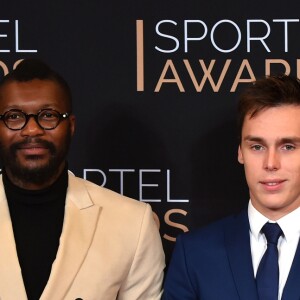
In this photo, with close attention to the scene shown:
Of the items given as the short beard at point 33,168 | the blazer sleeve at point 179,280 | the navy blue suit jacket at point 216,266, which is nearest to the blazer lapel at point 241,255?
the navy blue suit jacket at point 216,266

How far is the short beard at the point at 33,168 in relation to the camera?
1.96 m

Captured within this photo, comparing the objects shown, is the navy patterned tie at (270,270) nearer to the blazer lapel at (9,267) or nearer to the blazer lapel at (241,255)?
the blazer lapel at (241,255)

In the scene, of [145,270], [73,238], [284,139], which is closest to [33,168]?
[73,238]

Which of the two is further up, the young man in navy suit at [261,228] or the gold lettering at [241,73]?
the gold lettering at [241,73]

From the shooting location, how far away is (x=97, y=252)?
2.00 metres

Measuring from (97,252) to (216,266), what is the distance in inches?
12.2

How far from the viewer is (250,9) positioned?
2.39 m

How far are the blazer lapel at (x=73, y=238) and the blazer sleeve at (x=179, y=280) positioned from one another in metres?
0.23

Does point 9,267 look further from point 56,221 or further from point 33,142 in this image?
point 33,142

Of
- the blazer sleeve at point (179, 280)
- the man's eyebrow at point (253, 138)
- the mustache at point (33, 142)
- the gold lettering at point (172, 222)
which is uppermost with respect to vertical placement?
the man's eyebrow at point (253, 138)

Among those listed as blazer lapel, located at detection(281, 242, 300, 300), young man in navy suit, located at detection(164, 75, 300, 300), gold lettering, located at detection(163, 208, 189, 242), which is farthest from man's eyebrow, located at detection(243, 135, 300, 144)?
gold lettering, located at detection(163, 208, 189, 242)

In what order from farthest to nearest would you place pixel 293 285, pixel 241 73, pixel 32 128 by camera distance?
1. pixel 241 73
2. pixel 32 128
3. pixel 293 285

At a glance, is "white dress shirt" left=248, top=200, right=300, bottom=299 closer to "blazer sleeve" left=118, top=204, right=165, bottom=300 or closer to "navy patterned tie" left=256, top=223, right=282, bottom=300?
"navy patterned tie" left=256, top=223, right=282, bottom=300

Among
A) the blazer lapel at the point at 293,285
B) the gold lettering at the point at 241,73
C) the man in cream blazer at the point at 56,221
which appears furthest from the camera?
the gold lettering at the point at 241,73
